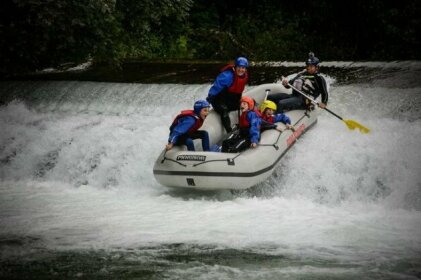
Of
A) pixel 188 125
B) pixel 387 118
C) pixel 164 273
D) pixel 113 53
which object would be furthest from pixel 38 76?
pixel 164 273

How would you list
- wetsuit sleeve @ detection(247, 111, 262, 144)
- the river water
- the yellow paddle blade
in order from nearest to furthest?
1. the river water
2. wetsuit sleeve @ detection(247, 111, 262, 144)
3. the yellow paddle blade

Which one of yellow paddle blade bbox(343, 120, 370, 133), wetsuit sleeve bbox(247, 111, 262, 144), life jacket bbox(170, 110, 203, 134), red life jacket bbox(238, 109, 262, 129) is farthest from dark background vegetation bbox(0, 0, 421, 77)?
yellow paddle blade bbox(343, 120, 370, 133)

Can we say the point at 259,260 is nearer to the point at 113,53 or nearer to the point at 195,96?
the point at 195,96

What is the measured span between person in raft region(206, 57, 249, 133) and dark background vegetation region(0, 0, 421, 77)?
326 cm

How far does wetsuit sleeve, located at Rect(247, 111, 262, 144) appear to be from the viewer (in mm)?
7435

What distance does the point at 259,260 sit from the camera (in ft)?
18.0

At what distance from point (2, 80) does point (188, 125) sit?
718 centimetres

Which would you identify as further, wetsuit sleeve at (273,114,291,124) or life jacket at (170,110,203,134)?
wetsuit sleeve at (273,114,291,124)

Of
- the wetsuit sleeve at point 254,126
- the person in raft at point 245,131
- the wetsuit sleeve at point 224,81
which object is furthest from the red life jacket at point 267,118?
the wetsuit sleeve at point 224,81

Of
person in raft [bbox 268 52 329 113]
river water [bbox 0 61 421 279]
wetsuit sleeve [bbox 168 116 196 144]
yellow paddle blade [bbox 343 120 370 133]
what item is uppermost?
person in raft [bbox 268 52 329 113]

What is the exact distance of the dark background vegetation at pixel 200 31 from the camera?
10.7m

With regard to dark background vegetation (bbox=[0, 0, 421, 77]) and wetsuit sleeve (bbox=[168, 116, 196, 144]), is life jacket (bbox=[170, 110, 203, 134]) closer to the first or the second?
wetsuit sleeve (bbox=[168, 116, 196, 144])

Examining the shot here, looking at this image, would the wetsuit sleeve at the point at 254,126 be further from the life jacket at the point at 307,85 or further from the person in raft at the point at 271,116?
the life jacket at the point at 307,85

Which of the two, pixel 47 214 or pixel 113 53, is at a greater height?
pixel 113 53
